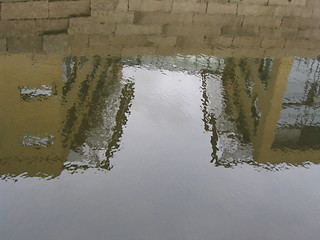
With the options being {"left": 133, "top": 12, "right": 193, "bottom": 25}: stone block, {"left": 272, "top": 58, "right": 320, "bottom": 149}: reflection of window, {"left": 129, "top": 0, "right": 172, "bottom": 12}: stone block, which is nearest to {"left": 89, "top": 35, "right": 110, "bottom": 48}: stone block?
{"left": 133, "top": 12, "right": 193, "bottom": 25}: stone block

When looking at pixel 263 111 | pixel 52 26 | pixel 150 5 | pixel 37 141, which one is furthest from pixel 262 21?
pixel 37 141

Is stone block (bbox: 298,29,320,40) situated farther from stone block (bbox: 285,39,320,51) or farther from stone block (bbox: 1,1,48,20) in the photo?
stone block (bbox: 1,1,48,20)

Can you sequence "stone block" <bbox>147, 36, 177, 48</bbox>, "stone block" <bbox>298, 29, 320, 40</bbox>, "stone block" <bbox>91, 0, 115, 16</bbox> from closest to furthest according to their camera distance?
1. "stone block" <bbox>147, 36, 177, 48</bbox>
2. "stone block" <bbox>91, 0, 115, 16</bbox>
3. "stone block" <bbox>298, 29, 320, 40</bbox>

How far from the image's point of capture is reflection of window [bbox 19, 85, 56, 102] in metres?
5.11

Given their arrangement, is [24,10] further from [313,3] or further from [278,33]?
[313,3]

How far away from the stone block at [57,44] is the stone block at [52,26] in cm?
33

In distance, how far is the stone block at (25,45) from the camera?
→ 6949 mm

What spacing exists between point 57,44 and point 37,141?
367 cm

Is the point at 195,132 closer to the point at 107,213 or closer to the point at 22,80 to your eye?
the point at 107,213

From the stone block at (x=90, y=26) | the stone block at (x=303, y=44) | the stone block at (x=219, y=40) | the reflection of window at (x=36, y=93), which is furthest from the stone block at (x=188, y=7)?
the reflection of window at (x=36, y=93)

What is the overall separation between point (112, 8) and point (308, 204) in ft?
23.1

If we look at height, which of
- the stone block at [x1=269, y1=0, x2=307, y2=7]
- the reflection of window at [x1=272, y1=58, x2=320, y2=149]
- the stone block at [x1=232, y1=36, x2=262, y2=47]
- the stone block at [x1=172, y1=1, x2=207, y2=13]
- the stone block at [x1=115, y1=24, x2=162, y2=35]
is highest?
the stone block at [x1=269, y1=0, x2=307, y2=7]

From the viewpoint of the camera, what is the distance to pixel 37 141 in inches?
164

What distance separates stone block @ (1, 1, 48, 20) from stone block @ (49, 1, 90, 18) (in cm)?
15
